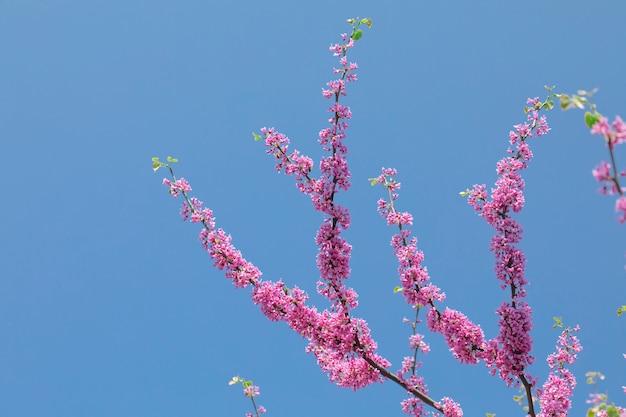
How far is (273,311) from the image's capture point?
7.25 metres

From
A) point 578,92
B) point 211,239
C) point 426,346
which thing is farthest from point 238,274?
point 578,92

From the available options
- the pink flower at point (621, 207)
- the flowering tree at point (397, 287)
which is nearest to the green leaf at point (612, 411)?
the pink flower at point (621, 207)

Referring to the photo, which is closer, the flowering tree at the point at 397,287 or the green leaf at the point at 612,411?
the green leaf at the point at 612,411

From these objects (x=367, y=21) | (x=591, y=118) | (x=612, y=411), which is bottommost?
(x=612, y=411)

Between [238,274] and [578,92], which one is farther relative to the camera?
[238,274]

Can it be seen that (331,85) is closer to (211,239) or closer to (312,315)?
(211,239)

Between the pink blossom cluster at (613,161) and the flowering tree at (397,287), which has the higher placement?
the flowering tree at (397,287)

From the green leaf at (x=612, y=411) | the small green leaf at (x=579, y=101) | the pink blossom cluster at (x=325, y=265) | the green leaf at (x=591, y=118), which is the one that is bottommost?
the green leaf at (x=612, y=411)

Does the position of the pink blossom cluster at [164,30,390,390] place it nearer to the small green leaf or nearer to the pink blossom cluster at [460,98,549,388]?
the pink blossom cluster at [460,98,549,388]

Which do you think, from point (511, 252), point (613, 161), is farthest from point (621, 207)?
point (511, 252)

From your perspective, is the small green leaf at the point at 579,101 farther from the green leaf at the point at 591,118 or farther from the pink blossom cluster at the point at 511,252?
the pink blossom cluster at the point at 511,252

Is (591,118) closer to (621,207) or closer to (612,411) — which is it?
(621,207)

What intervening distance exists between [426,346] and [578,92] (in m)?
4.89

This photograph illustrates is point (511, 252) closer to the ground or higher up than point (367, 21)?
closer to the ground
